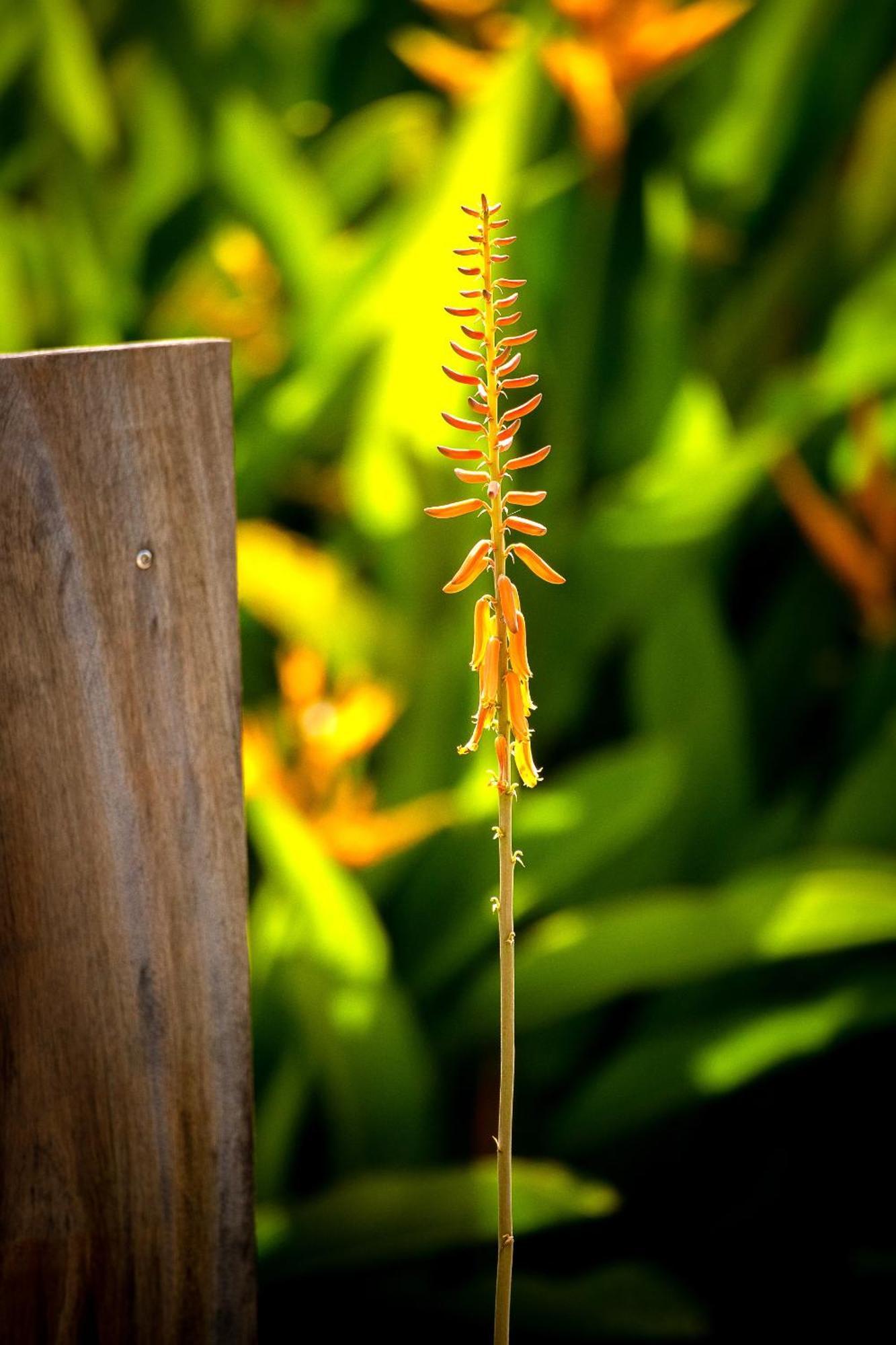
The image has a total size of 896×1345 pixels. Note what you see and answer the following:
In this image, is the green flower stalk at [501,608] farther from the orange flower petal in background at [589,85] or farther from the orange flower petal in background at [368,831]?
the orange flower petal in background at [589,85]

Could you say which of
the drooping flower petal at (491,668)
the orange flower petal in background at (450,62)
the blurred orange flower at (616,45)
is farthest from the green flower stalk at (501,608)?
the orange flower petal in background at (450,62)

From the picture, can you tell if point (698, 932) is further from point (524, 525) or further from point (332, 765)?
point (524, 525)

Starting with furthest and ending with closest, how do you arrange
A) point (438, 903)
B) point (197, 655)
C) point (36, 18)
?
point (36, 18)
point (438, 903)
point (197, 655)

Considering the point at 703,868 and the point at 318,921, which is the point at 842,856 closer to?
the point at 703,868

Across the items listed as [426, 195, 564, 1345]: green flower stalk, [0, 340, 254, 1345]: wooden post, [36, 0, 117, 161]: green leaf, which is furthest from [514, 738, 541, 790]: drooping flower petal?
[36, 0, 117, 161]: green leaf

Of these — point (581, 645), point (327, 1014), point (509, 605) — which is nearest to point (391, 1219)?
point (327, 1014)

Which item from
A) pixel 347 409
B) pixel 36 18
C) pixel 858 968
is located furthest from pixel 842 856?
pixel 36 18

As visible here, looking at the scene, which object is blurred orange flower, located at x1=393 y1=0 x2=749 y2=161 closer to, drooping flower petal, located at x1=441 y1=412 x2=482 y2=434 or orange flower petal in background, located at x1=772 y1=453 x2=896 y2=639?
orange flower petal in background, located at x1=772 y1=453 x2=896 y2=639
